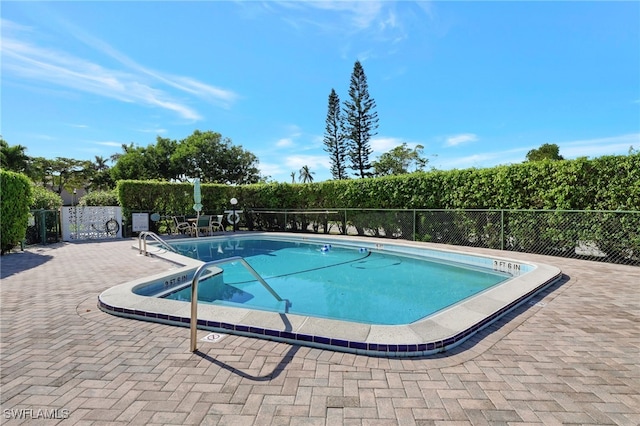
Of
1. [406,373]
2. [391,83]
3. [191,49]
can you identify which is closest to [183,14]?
[191,49]

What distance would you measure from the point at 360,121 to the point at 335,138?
3.31 meters

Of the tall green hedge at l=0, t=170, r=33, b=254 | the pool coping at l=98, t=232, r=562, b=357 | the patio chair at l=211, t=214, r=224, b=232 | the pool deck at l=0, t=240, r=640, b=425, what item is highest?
the tall green hedge at l=0, t=170, r=33, b=254

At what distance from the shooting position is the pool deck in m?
1.84

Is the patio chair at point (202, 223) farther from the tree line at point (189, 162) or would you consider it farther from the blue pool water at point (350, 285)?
the tree line at point (189, 162)

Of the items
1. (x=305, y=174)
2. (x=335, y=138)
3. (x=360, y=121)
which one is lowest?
(x=305, y=174)

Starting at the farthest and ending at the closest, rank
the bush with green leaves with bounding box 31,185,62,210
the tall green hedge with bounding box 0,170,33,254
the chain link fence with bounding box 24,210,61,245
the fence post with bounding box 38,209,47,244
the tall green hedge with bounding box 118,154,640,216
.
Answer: the bush with green leaves with bounding box 31,185,62,210 < the fence post with bounding box 38,209,47,244 < the chain link fence with bounding box 24,210,61,245 < the tall green hedge with bounding box 0,170,33,254 < the tall green hedge with bounding box 118,154,640,216

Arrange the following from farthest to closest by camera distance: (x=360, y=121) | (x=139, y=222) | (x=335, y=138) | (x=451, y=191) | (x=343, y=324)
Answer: (x=335, y=138)
(x=360, y=121)
(x=139, y=222)
(x=451, y=191)
(x=343, y=324)

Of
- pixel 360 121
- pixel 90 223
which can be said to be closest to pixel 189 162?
pixel 360 121

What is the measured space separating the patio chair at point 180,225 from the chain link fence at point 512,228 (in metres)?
5.48

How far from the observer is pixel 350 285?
628cm

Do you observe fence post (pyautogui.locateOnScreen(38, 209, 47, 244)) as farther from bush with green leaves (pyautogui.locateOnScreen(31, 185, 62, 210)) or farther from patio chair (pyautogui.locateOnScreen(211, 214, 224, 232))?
patio chair (pyautogui.locateOnScreen(211, 214, 224, 232))

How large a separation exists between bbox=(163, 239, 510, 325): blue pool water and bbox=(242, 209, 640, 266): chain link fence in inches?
82.7

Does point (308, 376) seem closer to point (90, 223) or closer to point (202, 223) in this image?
point (202, 223)

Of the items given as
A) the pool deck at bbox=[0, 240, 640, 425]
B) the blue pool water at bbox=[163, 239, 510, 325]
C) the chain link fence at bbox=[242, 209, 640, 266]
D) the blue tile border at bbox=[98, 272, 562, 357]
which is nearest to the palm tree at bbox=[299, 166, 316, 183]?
the chain link fence at bbox=[242, 209, 640, 266]
